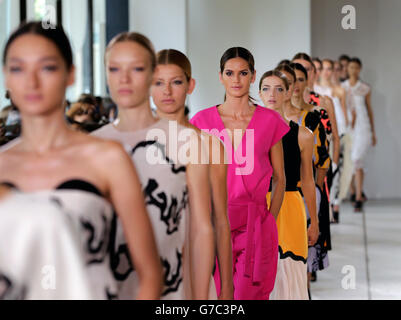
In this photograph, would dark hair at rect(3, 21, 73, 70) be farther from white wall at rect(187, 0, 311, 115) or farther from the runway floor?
white wall at rect(187, 0, 311, 115)

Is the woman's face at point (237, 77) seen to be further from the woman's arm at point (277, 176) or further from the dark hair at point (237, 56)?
the woman's arm at point (277, 176)

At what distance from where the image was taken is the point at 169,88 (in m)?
2.68

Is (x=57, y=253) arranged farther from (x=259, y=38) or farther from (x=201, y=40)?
(x=259, y=38)

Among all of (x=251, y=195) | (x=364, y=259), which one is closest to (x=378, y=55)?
(x=364, y=259)

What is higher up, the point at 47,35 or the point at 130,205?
the point at 47,35

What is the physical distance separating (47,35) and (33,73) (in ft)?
0.28

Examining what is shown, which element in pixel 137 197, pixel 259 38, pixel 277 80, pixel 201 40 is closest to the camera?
pixel 137 197

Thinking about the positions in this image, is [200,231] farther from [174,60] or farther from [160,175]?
[174,60]

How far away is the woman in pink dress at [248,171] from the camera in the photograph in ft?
12.2

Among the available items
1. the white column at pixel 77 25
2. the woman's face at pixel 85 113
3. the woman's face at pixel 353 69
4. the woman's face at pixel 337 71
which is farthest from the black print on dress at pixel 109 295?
the woman's face at pixel 353 69

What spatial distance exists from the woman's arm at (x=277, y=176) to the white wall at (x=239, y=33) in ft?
15.3

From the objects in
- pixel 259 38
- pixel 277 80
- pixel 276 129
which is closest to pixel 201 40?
pixel 259 38

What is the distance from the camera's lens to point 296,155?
14.8 ft
